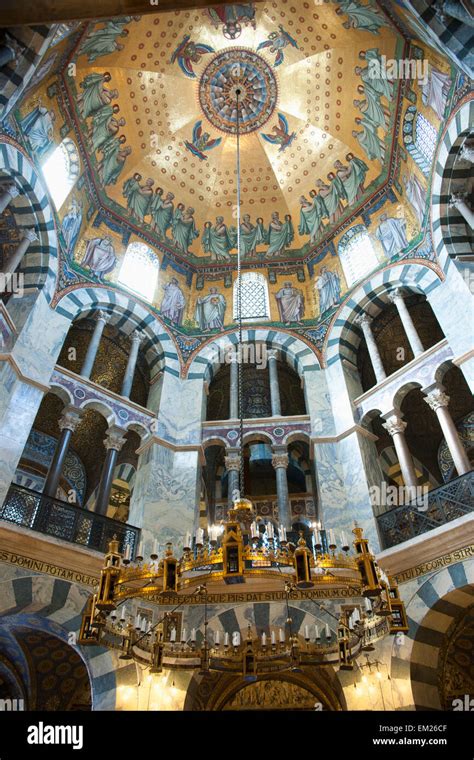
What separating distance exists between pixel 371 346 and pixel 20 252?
26.6ft

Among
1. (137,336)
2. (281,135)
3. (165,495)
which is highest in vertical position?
(281,135)

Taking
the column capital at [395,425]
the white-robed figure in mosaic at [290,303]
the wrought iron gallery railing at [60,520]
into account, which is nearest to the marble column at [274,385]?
the white-robed figure in mosaic at [290,303]

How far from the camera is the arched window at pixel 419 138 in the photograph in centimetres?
1148

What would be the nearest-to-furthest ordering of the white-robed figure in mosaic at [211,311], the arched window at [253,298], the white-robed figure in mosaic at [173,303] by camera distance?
the white-robed figure in mosaic at [173,303]
the white-robed figure in mosaic at [211,311]
the arched window at [253,298]

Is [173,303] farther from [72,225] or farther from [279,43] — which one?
[279,43]

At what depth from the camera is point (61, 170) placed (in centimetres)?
1238

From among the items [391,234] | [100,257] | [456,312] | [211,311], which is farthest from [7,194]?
[456,312]

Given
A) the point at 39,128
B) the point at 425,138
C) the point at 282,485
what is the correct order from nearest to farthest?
the point at 282,485, the point at 39,128, the point at 425,138

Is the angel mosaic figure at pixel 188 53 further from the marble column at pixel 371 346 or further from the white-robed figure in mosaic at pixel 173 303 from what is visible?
the marble column at pixel 371 346

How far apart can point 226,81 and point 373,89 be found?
432cm

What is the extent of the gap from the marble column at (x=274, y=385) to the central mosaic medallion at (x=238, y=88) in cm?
712

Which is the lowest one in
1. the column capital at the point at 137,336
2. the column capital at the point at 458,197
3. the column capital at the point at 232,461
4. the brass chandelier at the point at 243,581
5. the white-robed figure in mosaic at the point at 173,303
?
the brass chandelier at the point at 243,581

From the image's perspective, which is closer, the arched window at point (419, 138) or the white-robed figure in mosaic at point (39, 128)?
the white-robed figure in mosaic at point (39, 128)
